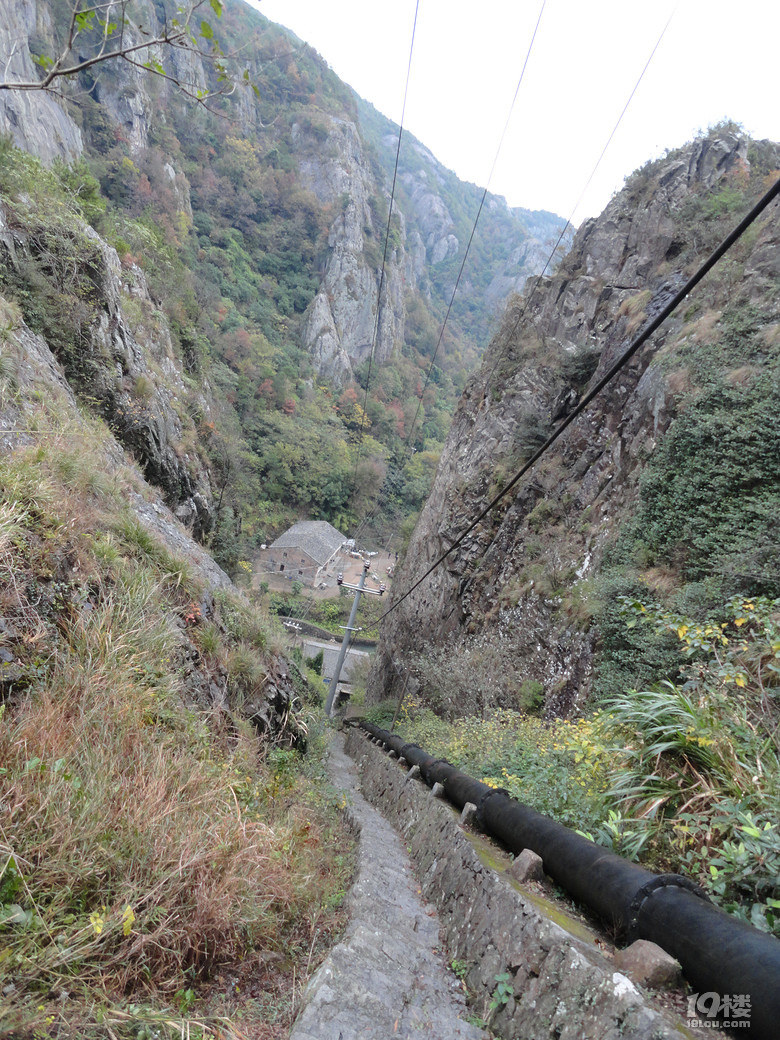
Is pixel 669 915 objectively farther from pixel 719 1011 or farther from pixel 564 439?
pixel 564 439

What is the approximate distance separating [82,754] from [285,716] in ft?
13.6

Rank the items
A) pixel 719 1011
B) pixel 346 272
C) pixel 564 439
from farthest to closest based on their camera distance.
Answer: pixel 346 272, pixel 564 439, pixel 719 1011

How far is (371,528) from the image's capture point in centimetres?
4828

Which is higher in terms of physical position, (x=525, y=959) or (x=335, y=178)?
(x=335, y=178)

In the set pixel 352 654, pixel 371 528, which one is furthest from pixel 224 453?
pixel 371 528

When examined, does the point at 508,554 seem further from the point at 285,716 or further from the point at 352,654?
the point at 352,654

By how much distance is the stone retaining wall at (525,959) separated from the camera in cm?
185

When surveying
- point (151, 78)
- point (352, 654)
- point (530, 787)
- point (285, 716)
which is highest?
point (151, 78)

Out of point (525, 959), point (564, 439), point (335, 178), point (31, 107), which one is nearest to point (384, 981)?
point (525, 959)

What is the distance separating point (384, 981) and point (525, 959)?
75cm

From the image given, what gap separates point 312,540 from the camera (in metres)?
39.8

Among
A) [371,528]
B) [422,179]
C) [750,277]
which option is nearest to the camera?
[750,277]

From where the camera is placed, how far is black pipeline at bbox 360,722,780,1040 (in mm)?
1709

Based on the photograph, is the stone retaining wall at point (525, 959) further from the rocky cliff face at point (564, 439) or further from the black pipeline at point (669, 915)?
the rocky cliff face at point (564, 439)
